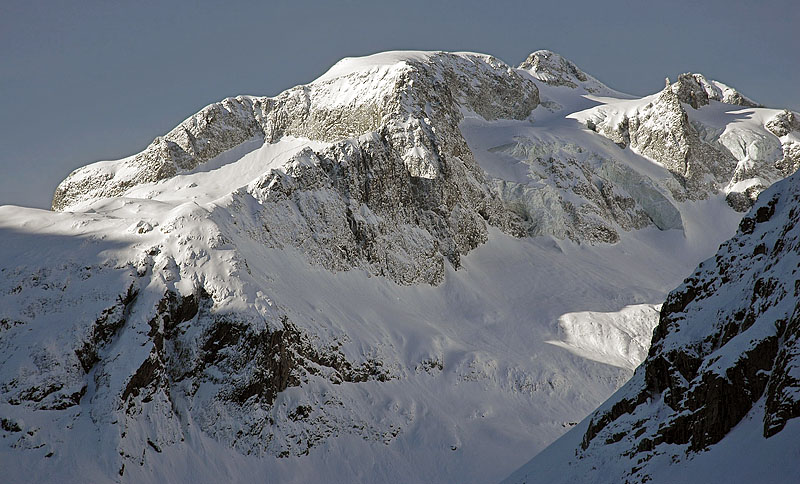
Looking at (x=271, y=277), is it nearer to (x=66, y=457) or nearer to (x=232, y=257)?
(x=232, y=257)

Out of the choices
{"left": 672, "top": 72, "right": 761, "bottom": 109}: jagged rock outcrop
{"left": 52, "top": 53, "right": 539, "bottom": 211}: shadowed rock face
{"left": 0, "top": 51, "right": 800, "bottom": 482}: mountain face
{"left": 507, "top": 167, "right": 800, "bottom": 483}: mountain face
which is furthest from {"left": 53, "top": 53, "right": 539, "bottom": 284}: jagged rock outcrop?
{"left": 507, "top": 167, "right": 800, "bottom": 483}: mountain face

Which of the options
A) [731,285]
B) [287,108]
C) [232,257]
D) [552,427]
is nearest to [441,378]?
[552,427]

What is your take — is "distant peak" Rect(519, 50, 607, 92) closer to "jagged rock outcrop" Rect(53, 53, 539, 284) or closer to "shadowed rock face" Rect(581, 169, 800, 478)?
"jagged rock outcrop" Rect(53, 53, 539, 284)

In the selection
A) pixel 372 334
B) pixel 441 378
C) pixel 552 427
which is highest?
pixel 372 334

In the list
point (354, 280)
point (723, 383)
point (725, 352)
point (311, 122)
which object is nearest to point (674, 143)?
point (311, 122)

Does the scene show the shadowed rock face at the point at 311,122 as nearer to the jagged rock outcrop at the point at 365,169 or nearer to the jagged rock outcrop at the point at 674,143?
the jagged rock outcrop at the point at 365,169

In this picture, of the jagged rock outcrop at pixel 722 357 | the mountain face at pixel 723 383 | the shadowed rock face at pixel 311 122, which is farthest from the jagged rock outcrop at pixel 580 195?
the mountain face at pixel 723 383
